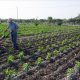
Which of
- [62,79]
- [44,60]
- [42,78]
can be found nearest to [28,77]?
[42,78]

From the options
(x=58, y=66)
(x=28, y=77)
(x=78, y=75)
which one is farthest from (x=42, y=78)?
(x=58, y=66)

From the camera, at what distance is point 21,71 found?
11.3 m

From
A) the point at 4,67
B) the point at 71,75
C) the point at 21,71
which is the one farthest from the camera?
the point at 4,67

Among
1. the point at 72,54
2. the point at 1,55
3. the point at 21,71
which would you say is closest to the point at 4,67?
the point at 21,71

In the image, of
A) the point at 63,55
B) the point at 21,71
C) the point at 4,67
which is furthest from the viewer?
the point at 63,55

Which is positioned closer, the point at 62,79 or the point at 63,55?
the point at 62,79

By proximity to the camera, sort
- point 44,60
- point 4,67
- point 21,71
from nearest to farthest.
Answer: point 21,71 < point 4,67 < point 44,60

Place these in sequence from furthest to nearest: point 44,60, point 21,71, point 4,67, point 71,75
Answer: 1. point 44,60
2. point 4,67
3. point 21,71
4. point 71,75

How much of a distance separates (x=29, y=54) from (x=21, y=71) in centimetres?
392

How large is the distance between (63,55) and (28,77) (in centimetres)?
465

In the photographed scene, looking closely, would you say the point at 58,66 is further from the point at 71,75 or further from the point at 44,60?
the point at 71,75

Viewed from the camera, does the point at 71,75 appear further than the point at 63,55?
No

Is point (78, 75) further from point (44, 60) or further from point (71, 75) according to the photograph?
point (44, 60)

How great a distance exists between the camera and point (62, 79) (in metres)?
9.88
